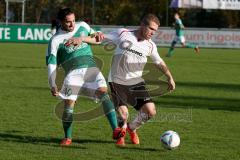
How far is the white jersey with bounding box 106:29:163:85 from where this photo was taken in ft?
29.5

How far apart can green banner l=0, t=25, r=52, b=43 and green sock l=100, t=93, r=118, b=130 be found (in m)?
32.8

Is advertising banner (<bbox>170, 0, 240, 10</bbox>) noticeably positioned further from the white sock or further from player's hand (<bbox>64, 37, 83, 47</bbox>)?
player's hand (<bbox>64, 37, 83, 47</bbox>)

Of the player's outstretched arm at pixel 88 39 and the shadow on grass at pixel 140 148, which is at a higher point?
the player's outstretched arm at pixel 88 39

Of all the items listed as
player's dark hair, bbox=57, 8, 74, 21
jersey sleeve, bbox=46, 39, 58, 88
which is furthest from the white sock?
player's dark hair, bbox=57, 8, 74, 21

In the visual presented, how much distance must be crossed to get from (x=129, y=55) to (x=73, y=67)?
0.81 metres

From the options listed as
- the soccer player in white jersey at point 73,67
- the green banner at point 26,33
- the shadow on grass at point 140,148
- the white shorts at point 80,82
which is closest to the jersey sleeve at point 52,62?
the soccer player in white jersey at point 73,67

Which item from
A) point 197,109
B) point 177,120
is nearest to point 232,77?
point 197,109

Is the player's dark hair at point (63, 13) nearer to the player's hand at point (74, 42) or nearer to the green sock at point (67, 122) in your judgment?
the player's hand at point (74, 42)

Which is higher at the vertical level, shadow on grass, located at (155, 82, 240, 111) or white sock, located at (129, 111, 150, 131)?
white sock, located at (129, 111, 150, 131)

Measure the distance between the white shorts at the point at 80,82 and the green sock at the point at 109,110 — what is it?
0.60 ft

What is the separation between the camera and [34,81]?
18.0 m

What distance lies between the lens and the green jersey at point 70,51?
347 inches

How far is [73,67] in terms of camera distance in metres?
9.12

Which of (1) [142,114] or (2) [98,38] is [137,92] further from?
(2) [98,38]
